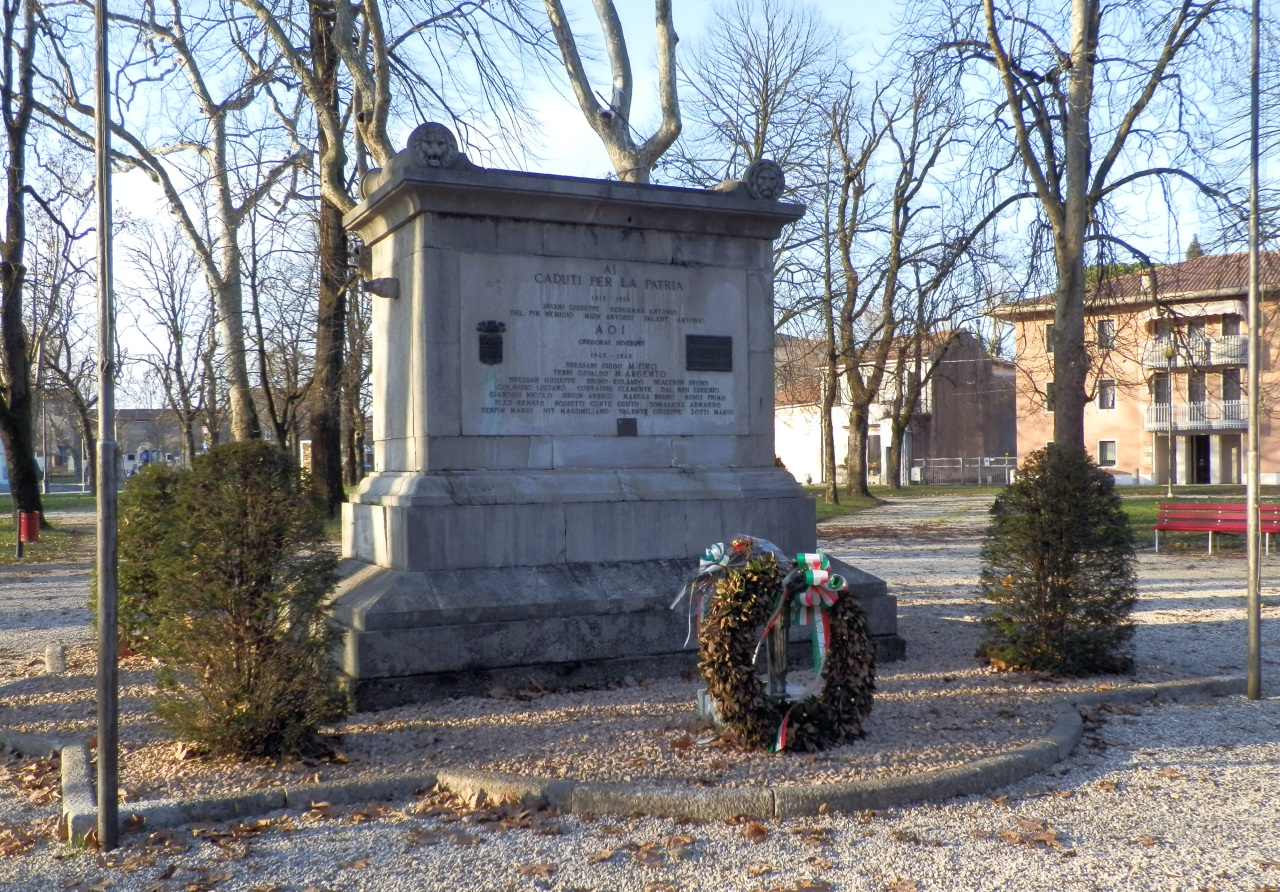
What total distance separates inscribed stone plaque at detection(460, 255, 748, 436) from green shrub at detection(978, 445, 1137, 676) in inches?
90.7

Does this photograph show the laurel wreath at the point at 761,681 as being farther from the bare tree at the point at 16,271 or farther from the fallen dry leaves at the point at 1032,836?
the bare tree at the point at 16,271

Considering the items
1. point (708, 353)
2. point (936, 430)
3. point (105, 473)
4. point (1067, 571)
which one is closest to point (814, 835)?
point (105, 473)

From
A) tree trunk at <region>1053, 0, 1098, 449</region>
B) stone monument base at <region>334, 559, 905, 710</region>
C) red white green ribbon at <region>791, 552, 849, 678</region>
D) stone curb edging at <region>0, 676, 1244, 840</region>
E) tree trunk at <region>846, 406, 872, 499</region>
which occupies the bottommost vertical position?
stone curb edging at <region>0, 676, 1244, 840</region>

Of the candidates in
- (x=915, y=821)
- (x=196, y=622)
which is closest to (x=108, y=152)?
(x=196, y=622)

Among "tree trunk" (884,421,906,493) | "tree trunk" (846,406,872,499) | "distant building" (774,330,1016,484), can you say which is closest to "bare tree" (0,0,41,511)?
"tree trunk" (846,406,872,499)

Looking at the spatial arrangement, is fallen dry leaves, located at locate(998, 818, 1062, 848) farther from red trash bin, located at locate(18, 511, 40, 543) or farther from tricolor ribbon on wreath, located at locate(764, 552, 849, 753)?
red trash bin, located at locate(18, 511, 40, 543)

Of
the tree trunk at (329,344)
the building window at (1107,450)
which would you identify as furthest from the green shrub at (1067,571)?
the building window at (1107,450)

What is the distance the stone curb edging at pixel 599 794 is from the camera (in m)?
4.98

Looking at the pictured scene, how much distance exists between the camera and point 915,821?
4.96 metres

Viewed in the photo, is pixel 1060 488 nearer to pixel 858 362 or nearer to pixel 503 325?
pixel 503 325

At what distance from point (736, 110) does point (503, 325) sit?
71.4 ft

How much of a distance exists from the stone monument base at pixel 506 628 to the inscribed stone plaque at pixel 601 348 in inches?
45.0

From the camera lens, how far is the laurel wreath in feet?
18.8

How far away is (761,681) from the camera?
5.91 meters
